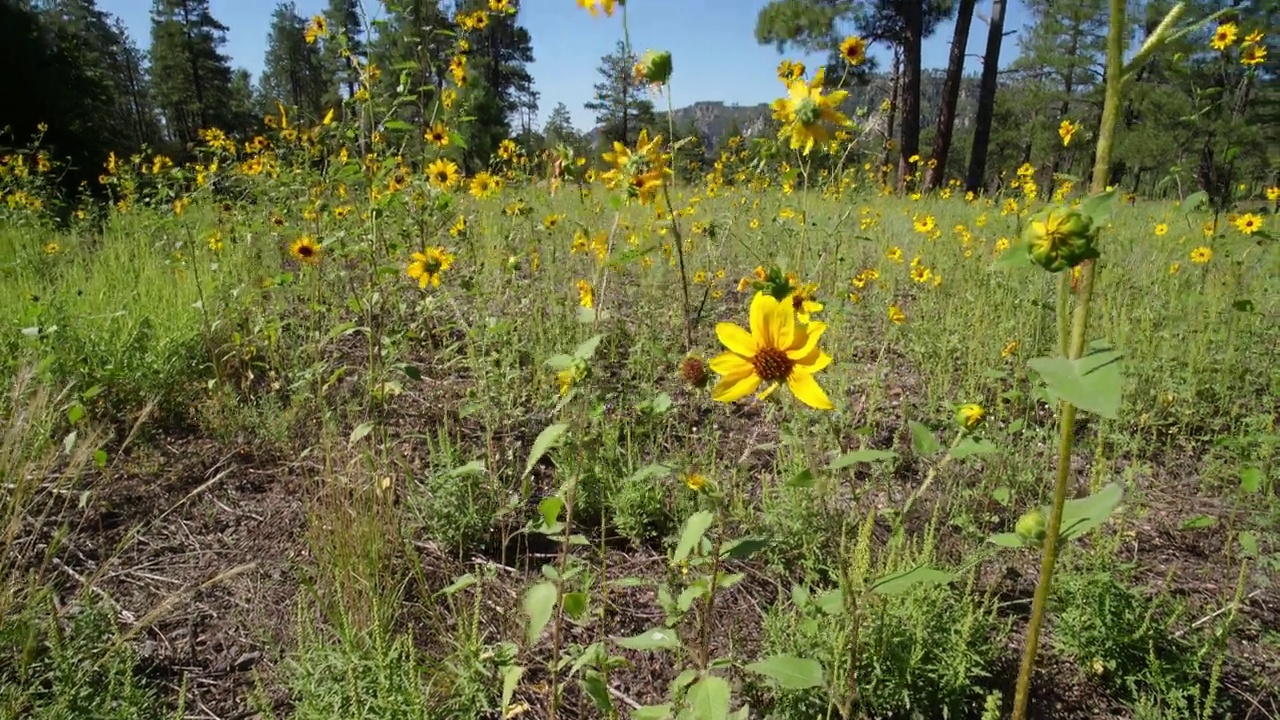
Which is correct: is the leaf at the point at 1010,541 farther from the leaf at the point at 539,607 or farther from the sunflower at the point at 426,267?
the sunflower at the point at 426,267

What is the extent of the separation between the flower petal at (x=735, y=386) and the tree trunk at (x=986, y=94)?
388 inches

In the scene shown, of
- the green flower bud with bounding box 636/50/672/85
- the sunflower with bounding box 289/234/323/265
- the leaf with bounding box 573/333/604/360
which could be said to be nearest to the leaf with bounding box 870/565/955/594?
the leaf with bounding box 573/333/604/360

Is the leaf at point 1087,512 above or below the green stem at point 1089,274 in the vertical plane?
below

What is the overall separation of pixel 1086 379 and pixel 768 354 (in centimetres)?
40

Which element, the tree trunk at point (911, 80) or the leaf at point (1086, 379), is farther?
the tree trunk at point (911, 80)

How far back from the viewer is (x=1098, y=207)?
20.6 inches

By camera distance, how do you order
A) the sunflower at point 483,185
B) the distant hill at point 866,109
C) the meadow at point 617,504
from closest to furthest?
the meadow at point 617,504, the distant hill at point 866,109, the sunflower at point 483,185

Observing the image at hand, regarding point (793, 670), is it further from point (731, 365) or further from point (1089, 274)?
point (1089, 274)

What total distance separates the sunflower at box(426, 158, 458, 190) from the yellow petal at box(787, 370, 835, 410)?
205cm

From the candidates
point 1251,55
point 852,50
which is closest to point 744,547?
point 852,50

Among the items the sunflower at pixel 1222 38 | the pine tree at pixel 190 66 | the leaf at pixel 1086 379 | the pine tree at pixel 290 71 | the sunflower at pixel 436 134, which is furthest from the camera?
the pine tree at pixel 290 71

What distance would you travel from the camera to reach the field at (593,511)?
1.05m

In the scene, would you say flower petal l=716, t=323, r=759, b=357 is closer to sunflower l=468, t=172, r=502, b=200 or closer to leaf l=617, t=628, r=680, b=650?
leaf l=617, t=628, r=680, b=650

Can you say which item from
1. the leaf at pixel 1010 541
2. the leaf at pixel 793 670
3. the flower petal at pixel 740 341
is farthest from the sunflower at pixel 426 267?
the leaf at pixel 1010 541
